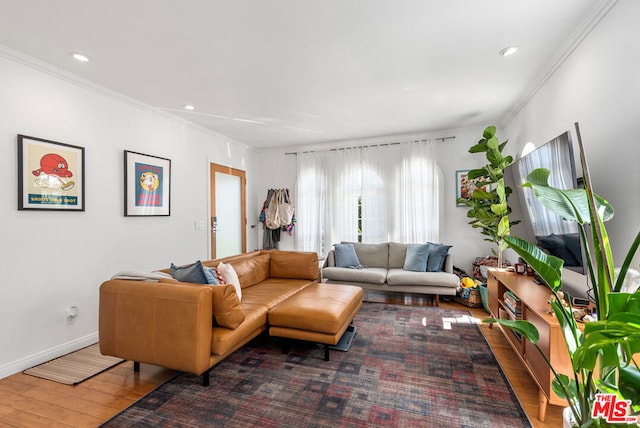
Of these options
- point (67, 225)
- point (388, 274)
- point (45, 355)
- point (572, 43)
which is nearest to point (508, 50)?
point (572, 43)

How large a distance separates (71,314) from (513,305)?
3.92 metres

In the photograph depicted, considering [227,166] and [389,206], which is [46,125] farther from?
[389,206]

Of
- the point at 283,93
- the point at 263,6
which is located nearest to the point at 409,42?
the point at 263,6

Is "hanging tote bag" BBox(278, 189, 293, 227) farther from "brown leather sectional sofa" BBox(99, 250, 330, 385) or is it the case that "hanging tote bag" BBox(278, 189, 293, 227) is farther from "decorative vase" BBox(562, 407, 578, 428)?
"decorative vase" BBox(562, 407, 578, 428)

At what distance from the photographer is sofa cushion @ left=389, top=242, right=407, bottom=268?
14.6ft

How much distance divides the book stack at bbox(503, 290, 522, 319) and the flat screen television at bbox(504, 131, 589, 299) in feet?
1.08

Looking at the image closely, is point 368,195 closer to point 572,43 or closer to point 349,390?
point 572,43

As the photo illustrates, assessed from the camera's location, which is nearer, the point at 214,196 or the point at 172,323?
the point at 172,323

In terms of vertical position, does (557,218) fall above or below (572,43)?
below

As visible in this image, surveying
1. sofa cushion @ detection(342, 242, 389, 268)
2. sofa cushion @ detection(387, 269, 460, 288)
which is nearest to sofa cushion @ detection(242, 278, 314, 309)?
sofa cushion @ detection(387, 269, 460, 288)

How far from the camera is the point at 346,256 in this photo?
4469 millimetres

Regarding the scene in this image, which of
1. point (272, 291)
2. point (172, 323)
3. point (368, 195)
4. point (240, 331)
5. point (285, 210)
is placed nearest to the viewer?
point (172, 323)

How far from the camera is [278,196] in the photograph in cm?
557

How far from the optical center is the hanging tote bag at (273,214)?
17.9 ft
